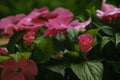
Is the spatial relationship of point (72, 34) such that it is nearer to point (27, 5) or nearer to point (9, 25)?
point (9, 25)

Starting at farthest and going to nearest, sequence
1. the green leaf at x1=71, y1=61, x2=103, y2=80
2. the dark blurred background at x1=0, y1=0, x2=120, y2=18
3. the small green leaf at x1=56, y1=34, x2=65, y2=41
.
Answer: the dark blurred background at x1=0, y1=0, x2=120, y2=18
the small green leaf at x1=56, y1=34, x2=65, y2=41
the green leaf at x1=71, y1=61, x2=103, y2=80

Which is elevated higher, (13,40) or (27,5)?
(13,40)

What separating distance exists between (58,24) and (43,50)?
0.43ft

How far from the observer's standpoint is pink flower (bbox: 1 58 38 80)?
963mm

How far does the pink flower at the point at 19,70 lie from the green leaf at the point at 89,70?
10 cm

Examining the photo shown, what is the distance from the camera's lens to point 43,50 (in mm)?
994

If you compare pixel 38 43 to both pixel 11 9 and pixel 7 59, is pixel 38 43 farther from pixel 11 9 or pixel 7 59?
pixel 11 9

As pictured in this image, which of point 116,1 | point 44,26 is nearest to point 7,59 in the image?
point 44,26

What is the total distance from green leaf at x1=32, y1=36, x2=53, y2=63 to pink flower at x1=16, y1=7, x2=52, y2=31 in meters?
0.12

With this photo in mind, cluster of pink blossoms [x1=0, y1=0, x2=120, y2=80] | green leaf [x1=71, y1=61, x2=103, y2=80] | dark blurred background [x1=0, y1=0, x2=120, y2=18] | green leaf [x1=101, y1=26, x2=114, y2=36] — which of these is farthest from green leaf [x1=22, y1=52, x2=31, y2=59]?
dark blurred background [x1=0, y1=0, x2=120, y2=18]

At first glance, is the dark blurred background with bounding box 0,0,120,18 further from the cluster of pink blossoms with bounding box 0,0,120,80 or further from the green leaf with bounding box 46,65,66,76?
the green leaf with bounding box 46,65,66,76

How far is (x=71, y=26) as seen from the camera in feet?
3.65

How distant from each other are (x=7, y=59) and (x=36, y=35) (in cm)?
18

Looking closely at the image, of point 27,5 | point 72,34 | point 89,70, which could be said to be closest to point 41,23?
point 72,34
